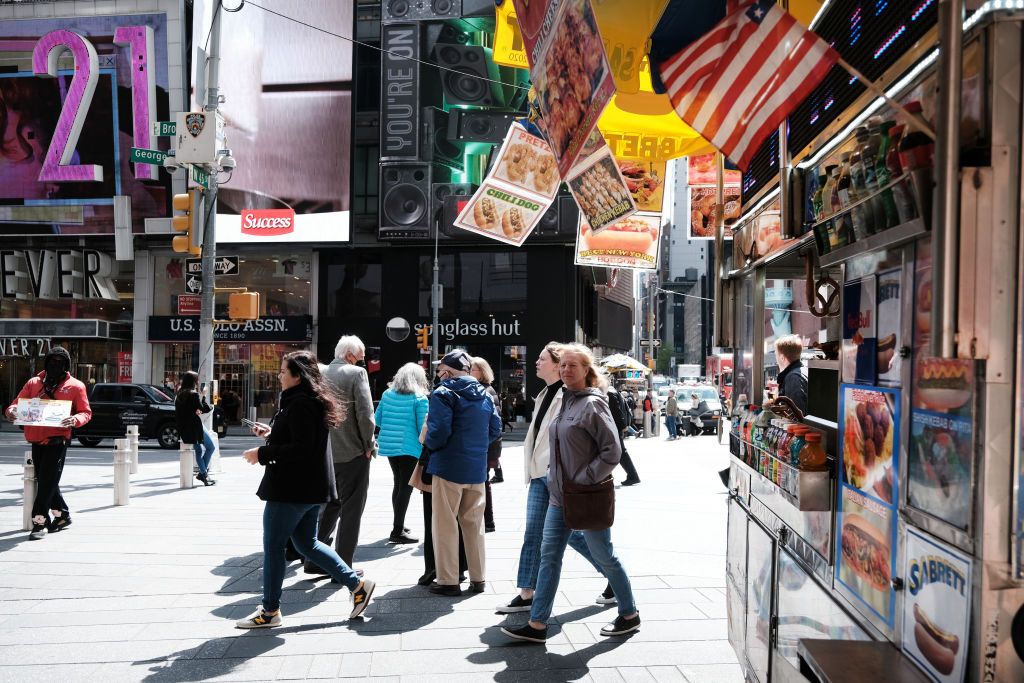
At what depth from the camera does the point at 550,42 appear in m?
4.34

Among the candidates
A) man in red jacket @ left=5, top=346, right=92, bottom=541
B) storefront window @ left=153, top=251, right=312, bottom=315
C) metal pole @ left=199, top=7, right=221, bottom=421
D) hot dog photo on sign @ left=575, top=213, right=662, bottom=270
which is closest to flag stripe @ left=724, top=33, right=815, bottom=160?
hot dog photo on sign @ left=575, top=213, right=662, bottom=270

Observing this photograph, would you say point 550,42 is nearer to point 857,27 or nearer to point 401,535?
point 857,27

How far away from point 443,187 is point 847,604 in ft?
98.3

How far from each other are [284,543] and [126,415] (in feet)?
64.1

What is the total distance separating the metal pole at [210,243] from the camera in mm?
16062

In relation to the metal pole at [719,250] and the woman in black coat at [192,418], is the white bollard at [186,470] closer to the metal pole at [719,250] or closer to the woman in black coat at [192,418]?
the woman in black coat at [192,418]

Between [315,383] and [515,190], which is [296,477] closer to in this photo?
[315,383]

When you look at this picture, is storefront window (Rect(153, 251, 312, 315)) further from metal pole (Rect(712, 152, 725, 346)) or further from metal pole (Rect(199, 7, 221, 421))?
metal pole (Rect(712, 152, 725, 346))

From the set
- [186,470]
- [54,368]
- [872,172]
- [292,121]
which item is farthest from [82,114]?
[872,172]

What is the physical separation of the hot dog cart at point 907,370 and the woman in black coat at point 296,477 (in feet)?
10.1

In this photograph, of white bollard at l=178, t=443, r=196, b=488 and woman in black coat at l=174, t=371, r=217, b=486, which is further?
woman in black coat at l=174, t=371, r=217, b=486

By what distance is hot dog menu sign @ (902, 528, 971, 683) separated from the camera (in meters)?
1.96

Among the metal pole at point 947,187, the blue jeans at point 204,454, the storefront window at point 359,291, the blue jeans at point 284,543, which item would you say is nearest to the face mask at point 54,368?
the blue jeans at point 284,543

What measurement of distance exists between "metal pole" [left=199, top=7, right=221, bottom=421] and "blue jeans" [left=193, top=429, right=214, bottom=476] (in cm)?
107
